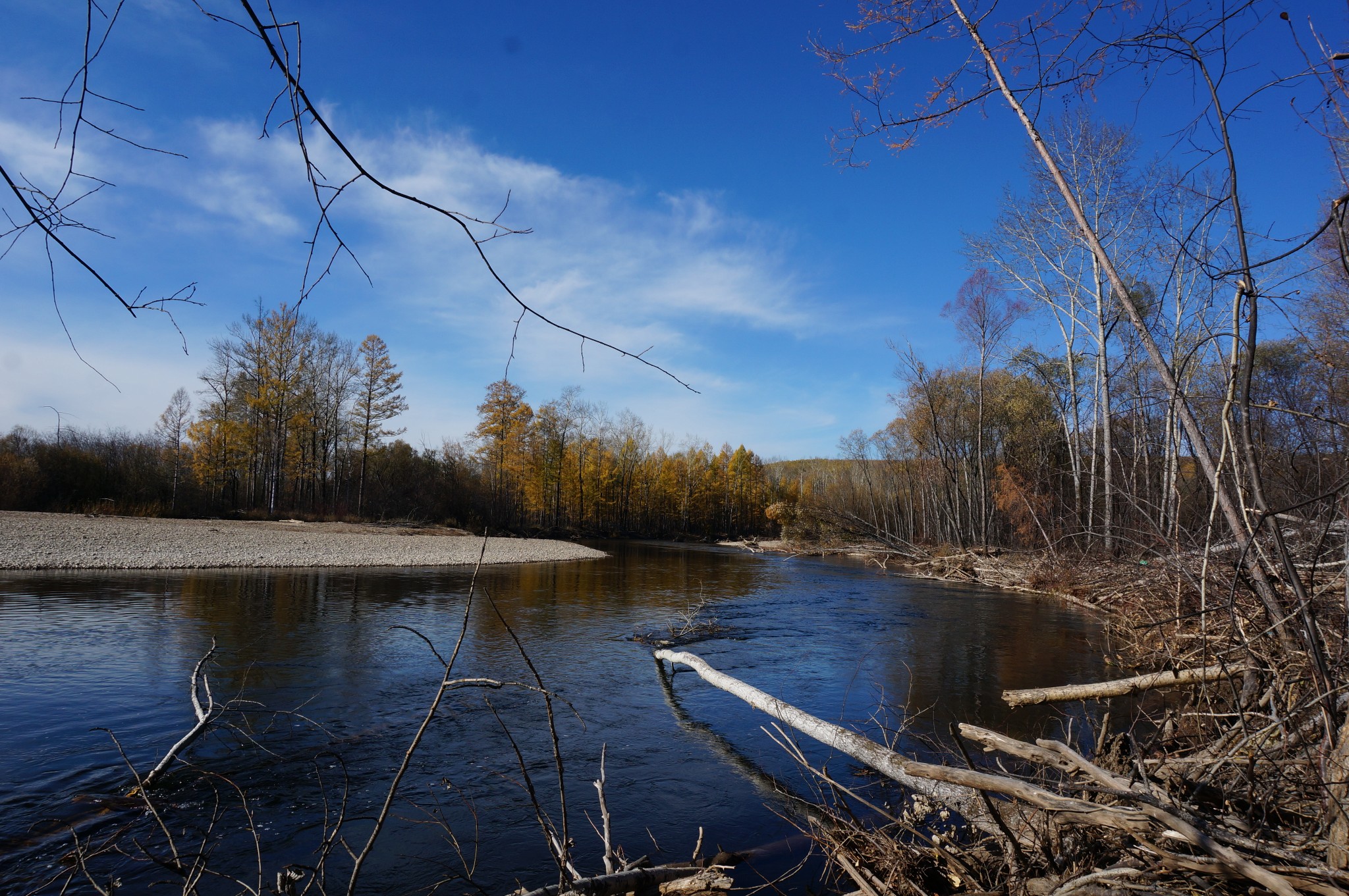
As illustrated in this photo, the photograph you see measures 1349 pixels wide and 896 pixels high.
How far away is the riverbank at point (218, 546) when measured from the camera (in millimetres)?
17734

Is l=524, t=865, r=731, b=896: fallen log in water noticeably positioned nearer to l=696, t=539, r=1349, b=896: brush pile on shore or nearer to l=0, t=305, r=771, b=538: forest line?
l=696, t=539, r=1349, b=896: brush pile on shore

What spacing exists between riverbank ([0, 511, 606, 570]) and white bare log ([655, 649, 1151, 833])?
16.8 meters

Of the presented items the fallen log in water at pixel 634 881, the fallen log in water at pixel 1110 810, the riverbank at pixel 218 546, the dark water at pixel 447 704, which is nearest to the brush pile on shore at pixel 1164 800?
the fallen log in water at pixel 1110 810

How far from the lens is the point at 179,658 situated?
837cm

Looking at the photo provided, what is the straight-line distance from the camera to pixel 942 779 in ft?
9.34

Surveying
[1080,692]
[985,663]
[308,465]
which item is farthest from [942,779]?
[308,465]

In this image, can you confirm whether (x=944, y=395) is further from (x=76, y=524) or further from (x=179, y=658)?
(x=76, y=524)

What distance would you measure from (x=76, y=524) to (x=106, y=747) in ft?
79.5

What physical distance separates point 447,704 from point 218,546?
60.8ft

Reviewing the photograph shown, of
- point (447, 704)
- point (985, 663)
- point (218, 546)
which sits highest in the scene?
point (218, 546)

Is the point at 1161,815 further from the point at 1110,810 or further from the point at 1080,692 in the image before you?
the point at 1080,692

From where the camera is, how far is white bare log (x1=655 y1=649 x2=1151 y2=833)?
99.6 inches

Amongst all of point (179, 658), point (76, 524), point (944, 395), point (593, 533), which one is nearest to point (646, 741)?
point (179, 658)

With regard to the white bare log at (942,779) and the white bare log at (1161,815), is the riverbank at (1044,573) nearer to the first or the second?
the white bare log at (942,779)
